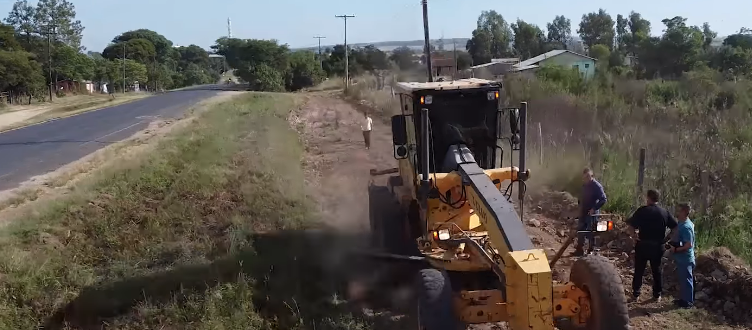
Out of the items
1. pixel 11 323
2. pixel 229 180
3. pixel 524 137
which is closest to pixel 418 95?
pixel 524 137

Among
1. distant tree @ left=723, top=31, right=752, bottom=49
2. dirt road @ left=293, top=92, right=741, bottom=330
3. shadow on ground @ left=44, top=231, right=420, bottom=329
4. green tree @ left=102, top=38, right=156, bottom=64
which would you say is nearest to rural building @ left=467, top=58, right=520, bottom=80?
dirt road @ left=293, top=92, right=741, bottom=330

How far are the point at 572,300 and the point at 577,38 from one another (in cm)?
9048

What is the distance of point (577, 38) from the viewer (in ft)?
299

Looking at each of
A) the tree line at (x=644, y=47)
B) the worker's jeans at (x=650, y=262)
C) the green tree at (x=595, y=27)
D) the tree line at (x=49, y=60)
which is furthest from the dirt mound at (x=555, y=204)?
the green tree at (x=595, y=27)

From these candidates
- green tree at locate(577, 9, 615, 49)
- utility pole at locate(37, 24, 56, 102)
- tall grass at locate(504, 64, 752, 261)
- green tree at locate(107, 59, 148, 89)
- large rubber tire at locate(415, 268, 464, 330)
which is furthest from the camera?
green tree at locate(577, 9, 615, 49)

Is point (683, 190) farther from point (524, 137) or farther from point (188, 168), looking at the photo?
point (188, 168)

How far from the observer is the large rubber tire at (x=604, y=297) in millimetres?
6043

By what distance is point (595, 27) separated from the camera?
88000 millimetres

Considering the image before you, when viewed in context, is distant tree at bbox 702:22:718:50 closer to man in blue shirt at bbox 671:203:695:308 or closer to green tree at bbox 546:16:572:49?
green tree at bbox 546:16:572:49

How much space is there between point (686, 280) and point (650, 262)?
1.48 feet

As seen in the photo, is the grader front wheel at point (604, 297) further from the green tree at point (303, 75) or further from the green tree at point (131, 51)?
the green tree at point (131, 51)

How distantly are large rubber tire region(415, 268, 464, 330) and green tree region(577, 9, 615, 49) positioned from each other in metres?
85.6

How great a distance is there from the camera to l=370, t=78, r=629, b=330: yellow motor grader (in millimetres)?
6035

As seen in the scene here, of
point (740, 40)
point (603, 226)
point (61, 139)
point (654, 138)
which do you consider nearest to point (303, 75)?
point (740, 40)
